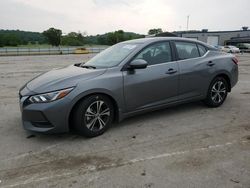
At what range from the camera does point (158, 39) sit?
5.08m

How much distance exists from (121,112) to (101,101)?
16.9 inches

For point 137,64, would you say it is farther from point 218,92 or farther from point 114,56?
point 218,92

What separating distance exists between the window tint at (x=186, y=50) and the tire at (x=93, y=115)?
71.6 inches

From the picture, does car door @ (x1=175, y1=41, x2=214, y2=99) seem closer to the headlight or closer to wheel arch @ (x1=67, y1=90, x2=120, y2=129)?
wheel arch @ (x1=67, y1=90, x2=120, y2=129)

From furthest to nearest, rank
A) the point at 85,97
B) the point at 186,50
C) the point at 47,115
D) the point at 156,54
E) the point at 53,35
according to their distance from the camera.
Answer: the point at 53,35
the point at 186,50
the point at 156,54
the point at 85,97
the point at 47,115

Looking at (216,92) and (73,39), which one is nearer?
(216,92)

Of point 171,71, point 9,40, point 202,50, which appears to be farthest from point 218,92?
point 9,40

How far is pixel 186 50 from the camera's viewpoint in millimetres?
5375

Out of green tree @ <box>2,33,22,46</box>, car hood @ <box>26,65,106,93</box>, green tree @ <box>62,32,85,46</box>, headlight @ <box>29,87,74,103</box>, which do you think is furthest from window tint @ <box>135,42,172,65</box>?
green tree @ <box>62,32,85,46</box>

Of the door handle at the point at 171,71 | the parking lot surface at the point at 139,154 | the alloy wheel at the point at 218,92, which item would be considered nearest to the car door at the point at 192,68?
the door handle at the point at 171,71

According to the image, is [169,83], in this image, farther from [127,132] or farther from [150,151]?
[150,151]

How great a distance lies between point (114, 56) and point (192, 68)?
154 centimetres

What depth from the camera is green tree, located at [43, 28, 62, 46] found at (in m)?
77.7

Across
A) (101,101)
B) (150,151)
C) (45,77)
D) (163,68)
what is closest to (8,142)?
(45,77)
